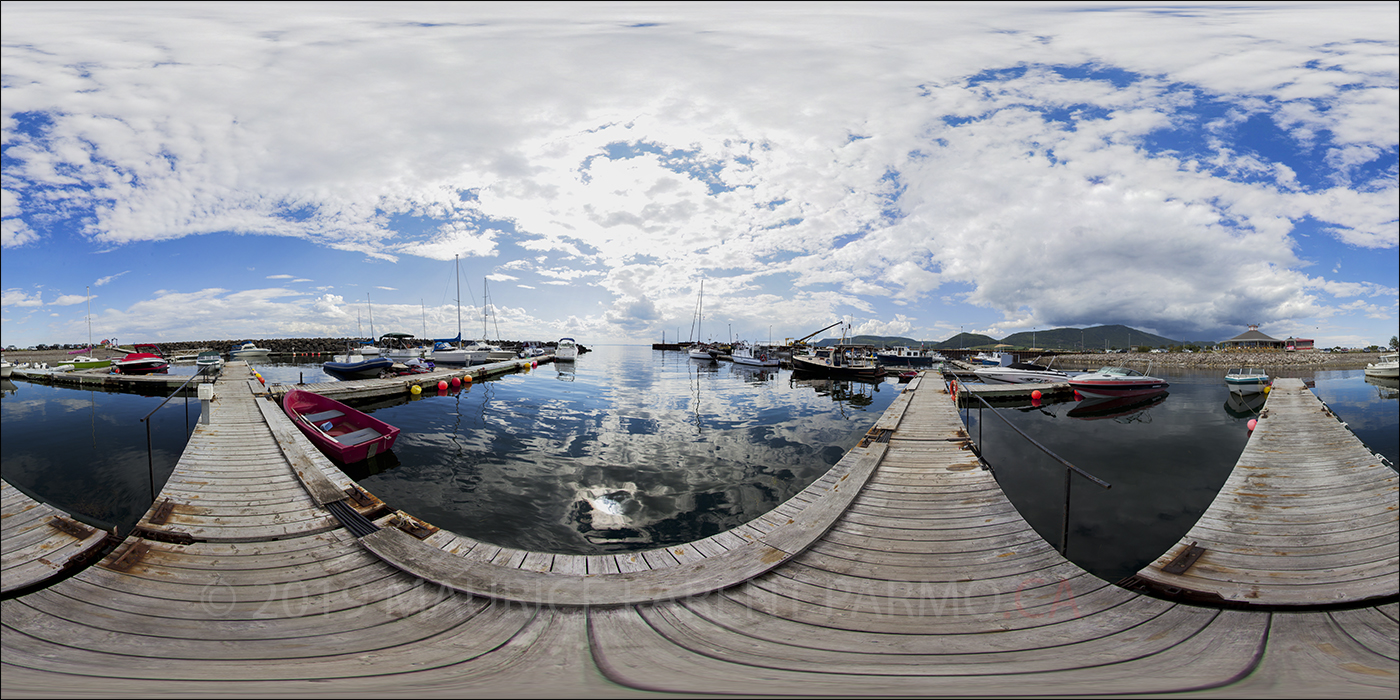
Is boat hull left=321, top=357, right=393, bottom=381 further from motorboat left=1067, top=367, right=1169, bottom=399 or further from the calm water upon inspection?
motorboat left=1067, top=367, right=1169, bottom=399

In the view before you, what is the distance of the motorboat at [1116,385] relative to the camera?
2134 cm

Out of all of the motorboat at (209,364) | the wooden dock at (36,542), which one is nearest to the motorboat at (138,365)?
the motorboat at (209,364)

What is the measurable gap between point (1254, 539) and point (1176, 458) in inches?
377

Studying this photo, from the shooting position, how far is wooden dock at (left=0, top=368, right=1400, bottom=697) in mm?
2490

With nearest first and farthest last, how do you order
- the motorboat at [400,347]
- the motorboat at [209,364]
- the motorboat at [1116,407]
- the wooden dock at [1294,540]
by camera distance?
1. the wooden dock at [1294,540]
2. the motorboat at [1116,407]
3. the motorboat at [209,364]
4. the motorboat at [400,347]

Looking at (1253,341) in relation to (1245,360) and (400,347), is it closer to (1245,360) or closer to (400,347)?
(1245,360)

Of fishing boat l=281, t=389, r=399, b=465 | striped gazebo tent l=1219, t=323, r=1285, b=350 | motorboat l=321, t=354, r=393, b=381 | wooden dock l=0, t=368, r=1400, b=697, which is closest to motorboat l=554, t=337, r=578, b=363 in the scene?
motorboat l=321, t=354, r=393, b=381

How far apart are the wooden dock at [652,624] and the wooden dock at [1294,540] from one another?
29 cm

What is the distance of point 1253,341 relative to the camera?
58.3 metres

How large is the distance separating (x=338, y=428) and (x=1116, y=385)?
3076 cm

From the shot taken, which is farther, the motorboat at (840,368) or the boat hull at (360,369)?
the motorboat at (840,368)

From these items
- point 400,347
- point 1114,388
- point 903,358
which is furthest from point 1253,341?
point 400,347

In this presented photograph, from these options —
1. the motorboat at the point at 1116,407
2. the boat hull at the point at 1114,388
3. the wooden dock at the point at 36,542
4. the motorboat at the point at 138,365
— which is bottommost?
the motorboat at the point at 1116,407

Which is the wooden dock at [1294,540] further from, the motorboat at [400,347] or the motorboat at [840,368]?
Answer: the motorboat at [400,347]
